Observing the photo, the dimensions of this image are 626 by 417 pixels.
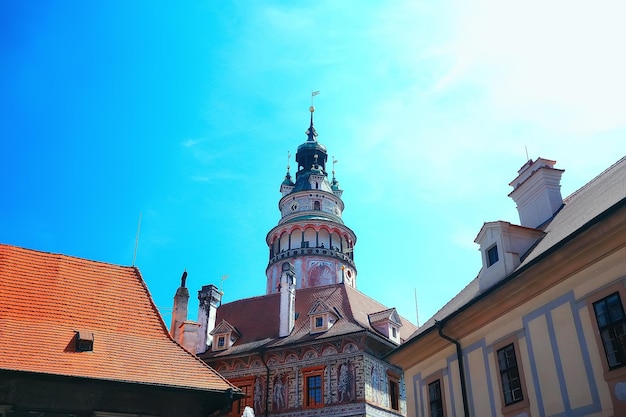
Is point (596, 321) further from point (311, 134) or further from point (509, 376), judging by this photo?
point (311, 134)

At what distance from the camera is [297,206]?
3803 cm

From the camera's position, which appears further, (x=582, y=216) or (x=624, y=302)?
(x=582, y=216)

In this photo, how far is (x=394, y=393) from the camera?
23.1 metres

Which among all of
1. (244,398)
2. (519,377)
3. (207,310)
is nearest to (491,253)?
(519,377)

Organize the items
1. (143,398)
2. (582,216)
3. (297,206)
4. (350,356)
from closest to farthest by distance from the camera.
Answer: (582,216)
(143,398)
(350,356)
(297,206)

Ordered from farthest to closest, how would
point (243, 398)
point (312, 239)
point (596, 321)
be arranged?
point (312, 239), point (243, 398), point (596, 321)

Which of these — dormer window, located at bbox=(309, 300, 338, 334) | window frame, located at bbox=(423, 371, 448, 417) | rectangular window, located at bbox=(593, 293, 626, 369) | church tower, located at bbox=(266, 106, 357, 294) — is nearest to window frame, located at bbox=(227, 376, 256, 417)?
dormer window, located at bbox=(309, 300, 338, 334)

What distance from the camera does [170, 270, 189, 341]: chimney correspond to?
59.7 ft

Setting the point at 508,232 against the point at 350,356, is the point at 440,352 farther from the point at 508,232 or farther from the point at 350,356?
the point at 350,356

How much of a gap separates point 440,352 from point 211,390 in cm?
540

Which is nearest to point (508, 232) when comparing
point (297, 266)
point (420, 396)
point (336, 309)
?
point (420, 396)

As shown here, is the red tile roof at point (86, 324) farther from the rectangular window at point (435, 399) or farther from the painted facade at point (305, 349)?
the rectangular window at point (435, 399)

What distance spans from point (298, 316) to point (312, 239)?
10.4 metres

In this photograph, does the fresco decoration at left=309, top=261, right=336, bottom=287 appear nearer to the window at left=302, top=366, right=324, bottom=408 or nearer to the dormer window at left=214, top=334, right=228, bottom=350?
the dormer window at left=214, top=334, right=228, bottom=350
